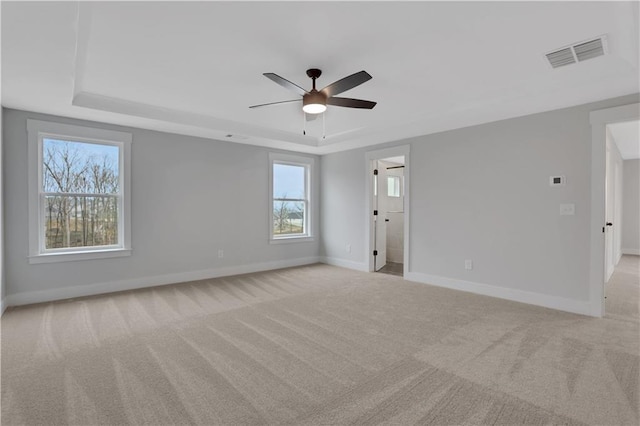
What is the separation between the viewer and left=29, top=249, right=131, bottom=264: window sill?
393cm

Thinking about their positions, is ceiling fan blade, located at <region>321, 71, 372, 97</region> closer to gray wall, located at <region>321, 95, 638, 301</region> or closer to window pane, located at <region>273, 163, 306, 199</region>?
gray wall, located at <region>321, 95, 638, 301</region>

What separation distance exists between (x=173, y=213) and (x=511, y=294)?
498 centimetres

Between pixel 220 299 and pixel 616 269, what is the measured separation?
23.5ft

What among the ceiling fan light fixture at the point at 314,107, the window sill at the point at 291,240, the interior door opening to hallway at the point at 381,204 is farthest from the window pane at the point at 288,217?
the ceiling fan light fixture at the point at 314,107

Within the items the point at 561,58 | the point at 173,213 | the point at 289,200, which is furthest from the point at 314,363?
the point at 289,200

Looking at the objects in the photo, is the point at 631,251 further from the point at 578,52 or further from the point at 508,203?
the point at 578,52

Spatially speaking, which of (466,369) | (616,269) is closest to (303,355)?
(466,369)

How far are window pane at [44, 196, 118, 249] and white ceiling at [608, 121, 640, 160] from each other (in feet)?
23.0

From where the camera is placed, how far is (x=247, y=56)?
2.73 meters

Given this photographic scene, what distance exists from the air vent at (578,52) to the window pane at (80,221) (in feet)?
17.7

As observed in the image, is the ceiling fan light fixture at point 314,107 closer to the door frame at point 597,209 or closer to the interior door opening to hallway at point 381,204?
the interior door opening to hallway at point 381,204

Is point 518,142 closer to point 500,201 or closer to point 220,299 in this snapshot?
point 500,201

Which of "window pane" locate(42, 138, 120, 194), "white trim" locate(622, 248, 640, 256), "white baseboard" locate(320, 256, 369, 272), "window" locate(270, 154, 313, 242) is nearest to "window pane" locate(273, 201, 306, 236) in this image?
"window" locate(270, 154, 313, 242)

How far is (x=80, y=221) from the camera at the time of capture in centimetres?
429
